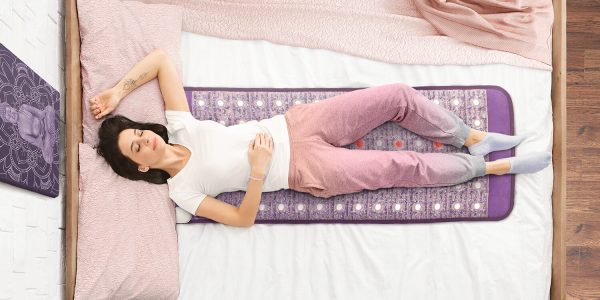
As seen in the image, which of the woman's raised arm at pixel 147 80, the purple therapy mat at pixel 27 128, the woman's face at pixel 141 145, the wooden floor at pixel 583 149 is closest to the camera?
the purple therapy mat at pixel 27 128

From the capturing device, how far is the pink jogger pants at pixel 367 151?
2.07m

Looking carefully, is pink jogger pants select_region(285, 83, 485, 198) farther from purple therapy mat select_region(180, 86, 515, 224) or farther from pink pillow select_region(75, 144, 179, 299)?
pink pillow select_region(75, 144, 179, 299)

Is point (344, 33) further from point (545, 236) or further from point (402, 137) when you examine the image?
point (545, 236)

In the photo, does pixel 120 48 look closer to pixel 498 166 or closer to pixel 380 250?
pixel 380 250

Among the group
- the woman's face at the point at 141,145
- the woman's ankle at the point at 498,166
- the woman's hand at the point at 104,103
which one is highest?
the woman's hand at the point at 104,103

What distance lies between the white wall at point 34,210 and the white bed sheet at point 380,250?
0.44m

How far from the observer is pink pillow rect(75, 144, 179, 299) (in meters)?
1.94

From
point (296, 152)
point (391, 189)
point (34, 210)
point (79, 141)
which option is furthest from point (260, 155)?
point (34, 210)

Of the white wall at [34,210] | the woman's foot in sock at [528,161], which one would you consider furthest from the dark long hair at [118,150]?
the woman's foot in sock at [528,161]

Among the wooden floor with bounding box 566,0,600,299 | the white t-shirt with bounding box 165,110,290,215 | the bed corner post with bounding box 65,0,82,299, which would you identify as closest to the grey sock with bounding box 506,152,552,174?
the wooden floor with bounding box 566,0,600,299

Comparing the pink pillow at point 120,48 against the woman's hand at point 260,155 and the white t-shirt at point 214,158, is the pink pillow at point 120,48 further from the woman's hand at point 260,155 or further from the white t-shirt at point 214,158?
the woman's hand at point 260,155

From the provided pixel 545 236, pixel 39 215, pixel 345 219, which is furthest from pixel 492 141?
pixel 39 215

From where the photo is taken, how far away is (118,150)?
195cm

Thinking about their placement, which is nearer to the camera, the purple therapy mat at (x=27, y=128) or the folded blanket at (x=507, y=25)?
the purple therapy mat at (x=27, y=128)
